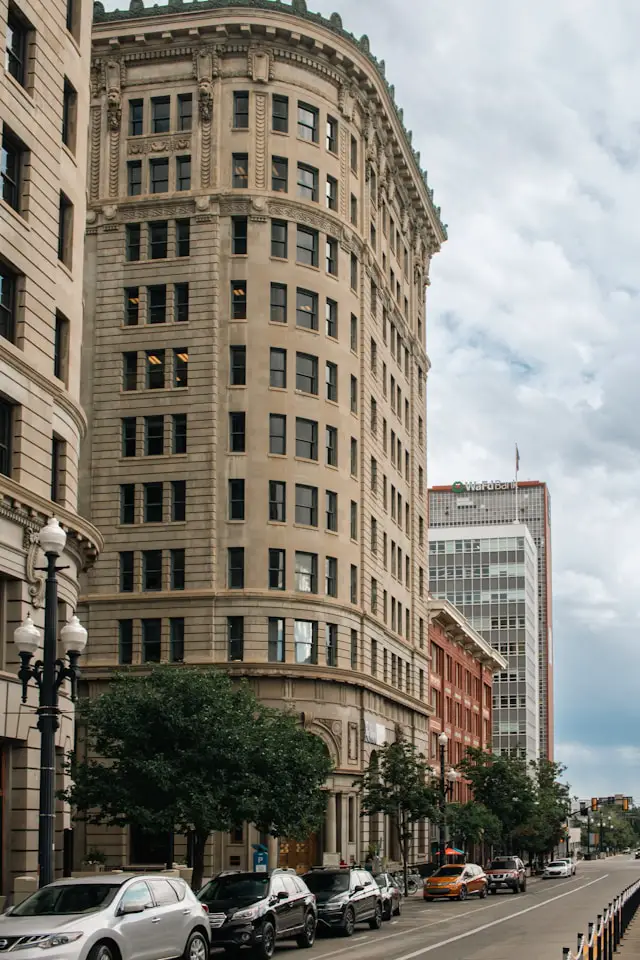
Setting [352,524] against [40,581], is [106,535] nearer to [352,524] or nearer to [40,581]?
[352,524]

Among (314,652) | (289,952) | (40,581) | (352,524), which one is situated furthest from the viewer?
(352,524)

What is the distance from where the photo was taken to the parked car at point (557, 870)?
90688mm

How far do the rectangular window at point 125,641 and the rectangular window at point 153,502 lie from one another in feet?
15.9

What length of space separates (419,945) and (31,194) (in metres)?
21.3

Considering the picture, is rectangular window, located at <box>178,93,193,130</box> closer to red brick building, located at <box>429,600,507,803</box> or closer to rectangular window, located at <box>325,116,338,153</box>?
rectangular window, located at <box>325,116,338,153</box>

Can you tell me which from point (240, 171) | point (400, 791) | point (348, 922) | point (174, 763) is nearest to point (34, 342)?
point (174, 763)

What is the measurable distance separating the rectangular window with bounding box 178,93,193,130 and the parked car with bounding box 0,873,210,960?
50.0 meters

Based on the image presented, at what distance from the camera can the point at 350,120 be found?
2778 inches

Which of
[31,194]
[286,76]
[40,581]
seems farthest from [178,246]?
[40,581]

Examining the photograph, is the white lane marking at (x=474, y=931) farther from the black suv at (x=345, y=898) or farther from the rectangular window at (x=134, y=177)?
the rectangular window at (x=134, y=177)

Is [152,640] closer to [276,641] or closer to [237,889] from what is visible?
[276,641]

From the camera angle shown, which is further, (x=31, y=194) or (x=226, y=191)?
(x=226, y=191)

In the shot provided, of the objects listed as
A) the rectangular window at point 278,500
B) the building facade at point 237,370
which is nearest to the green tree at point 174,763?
the building facade at point 237,370

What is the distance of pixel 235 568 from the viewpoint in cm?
6294
